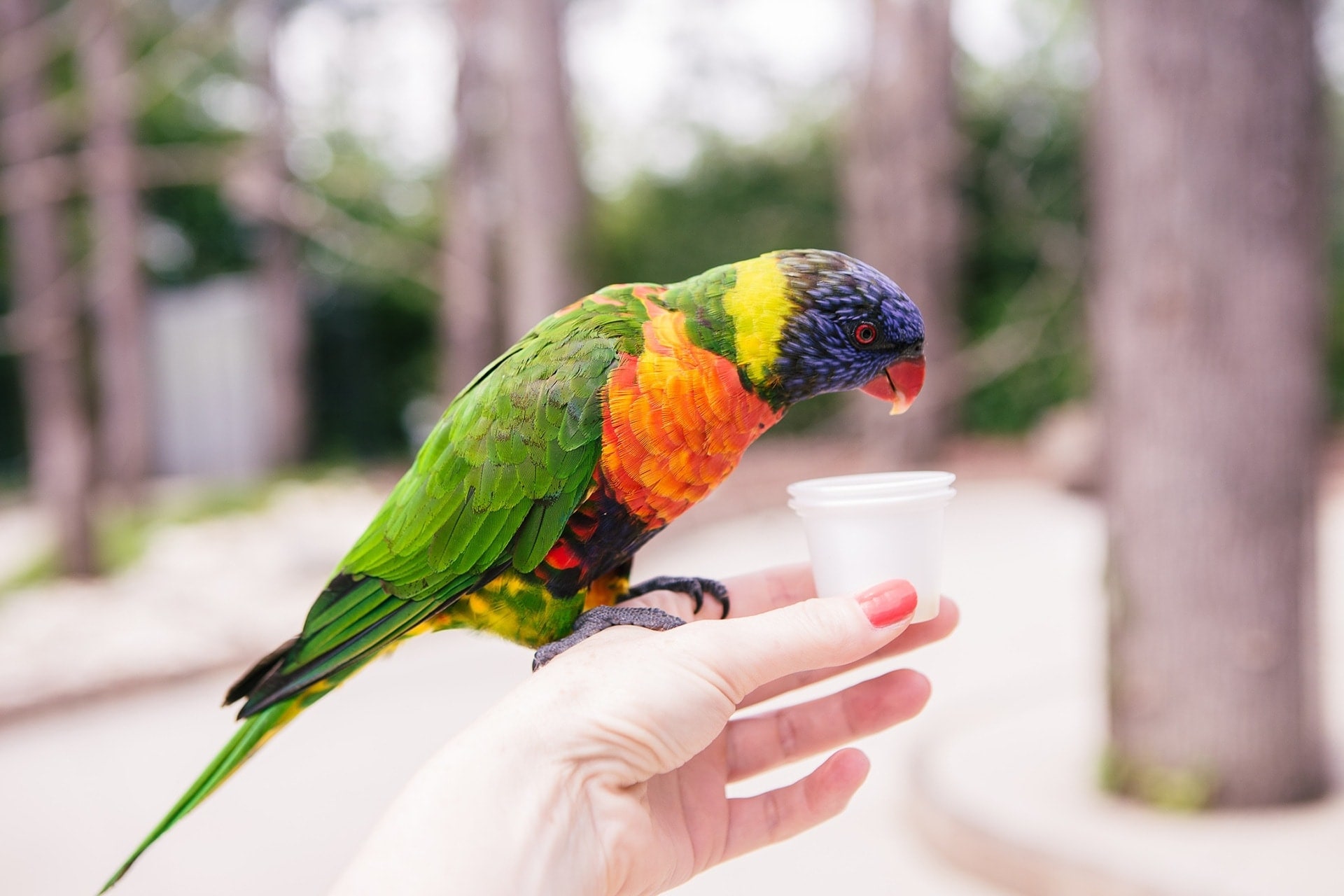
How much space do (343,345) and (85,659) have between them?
18.8ft

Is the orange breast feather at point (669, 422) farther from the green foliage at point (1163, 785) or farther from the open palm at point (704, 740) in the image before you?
the green foliage at point (1163, 785)

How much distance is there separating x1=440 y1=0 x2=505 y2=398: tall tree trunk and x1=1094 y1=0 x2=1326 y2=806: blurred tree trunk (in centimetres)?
265

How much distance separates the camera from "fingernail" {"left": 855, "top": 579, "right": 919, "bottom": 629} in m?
1.04

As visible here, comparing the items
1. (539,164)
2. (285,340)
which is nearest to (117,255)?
(285,340)

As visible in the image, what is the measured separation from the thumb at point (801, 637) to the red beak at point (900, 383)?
239 mm

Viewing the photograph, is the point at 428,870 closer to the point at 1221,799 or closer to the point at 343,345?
the point at 1221,799

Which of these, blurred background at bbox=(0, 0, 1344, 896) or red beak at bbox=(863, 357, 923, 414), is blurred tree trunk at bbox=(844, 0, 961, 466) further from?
red beak at bbox=(863, 357, 923, 414)

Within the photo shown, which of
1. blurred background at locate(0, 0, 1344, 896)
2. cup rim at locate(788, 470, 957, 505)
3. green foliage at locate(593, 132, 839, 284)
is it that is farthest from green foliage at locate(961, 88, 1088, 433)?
cup rim at locate(788, 470, 957, 505)

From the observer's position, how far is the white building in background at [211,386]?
26.3 feet

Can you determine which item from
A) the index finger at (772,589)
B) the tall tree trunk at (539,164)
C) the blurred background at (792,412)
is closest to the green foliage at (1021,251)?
the blurred background at (792,412)

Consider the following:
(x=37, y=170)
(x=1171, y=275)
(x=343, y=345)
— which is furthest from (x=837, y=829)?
(x=343, y=345)

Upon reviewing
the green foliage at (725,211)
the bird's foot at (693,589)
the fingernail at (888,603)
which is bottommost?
the bird's foot at (693,589)

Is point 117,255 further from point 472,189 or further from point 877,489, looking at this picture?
point 877,489

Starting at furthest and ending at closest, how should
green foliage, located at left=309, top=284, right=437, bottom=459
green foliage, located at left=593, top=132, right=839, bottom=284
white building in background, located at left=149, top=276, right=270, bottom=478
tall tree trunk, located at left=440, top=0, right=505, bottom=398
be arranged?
green foliage, located at left=309, top=284, right=437, bottom=459
white building in background, located at left=149, top=276, right=270, bottom=478
green foliage, located at left=593, top=132, right=839, bottom=284
tall tree trunk, located at left=440, top=0, right=505, bottom=398
